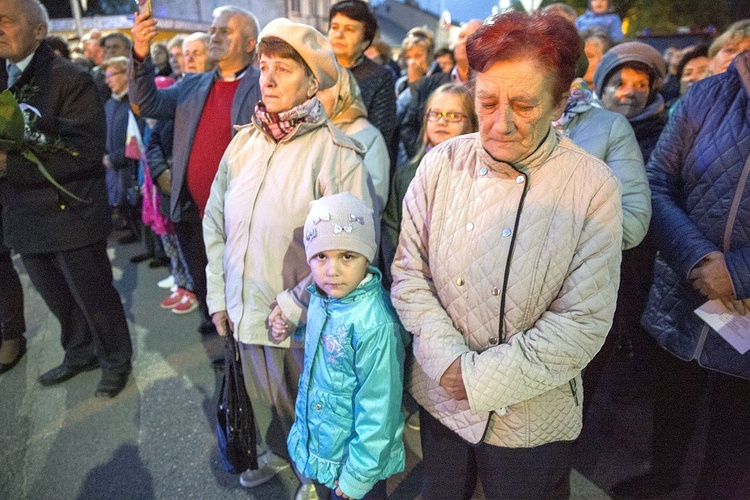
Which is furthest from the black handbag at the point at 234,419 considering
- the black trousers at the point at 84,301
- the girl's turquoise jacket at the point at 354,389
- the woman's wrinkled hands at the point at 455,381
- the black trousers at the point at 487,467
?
the black trousers at the point at 84,301

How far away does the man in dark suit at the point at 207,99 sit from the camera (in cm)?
269

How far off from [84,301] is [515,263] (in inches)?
116

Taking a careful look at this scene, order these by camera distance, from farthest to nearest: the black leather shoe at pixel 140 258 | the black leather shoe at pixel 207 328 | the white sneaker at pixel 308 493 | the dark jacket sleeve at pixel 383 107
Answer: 1. the black leather shoe at pixel 140 258
2. the black leather shoe at pixel 207 328
3. the dark jacket sleeve at pixel 383 107
4. the white sneaker at pixel 308 493

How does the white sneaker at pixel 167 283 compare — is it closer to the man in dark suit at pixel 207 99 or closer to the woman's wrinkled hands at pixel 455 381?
the man in dark suit at pixel 207 99

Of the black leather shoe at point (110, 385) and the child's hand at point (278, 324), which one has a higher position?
the child's hand at point (278, 324)

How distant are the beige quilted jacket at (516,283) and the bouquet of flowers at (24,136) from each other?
2.23 meters

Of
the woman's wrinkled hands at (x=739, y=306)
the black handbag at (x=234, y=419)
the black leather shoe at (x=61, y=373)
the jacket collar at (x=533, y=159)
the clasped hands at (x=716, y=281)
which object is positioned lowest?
the black leather shoe at (x=61, y=373)

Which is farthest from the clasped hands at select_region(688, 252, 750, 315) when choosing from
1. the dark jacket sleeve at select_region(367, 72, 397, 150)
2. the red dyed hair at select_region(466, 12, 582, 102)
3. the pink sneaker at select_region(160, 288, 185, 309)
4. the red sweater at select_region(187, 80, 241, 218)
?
the pink sneaker at select_region(160, 288, 185, 309)

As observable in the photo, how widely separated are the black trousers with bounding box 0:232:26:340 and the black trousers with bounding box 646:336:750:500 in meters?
4.30

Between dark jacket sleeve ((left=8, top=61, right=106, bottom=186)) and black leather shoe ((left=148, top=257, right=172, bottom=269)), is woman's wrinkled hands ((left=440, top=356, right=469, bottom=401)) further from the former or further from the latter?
black leather shoe ((left=148, top=257, right=172, bottom=269))

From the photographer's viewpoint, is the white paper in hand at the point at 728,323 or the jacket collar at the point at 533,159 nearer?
the jacket collar at the point at 533,159

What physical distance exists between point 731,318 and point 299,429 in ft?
5.57

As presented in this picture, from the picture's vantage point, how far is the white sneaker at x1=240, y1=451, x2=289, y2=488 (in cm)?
249

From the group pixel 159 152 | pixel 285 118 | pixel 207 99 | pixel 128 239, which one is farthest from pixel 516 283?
pixel 128 239
